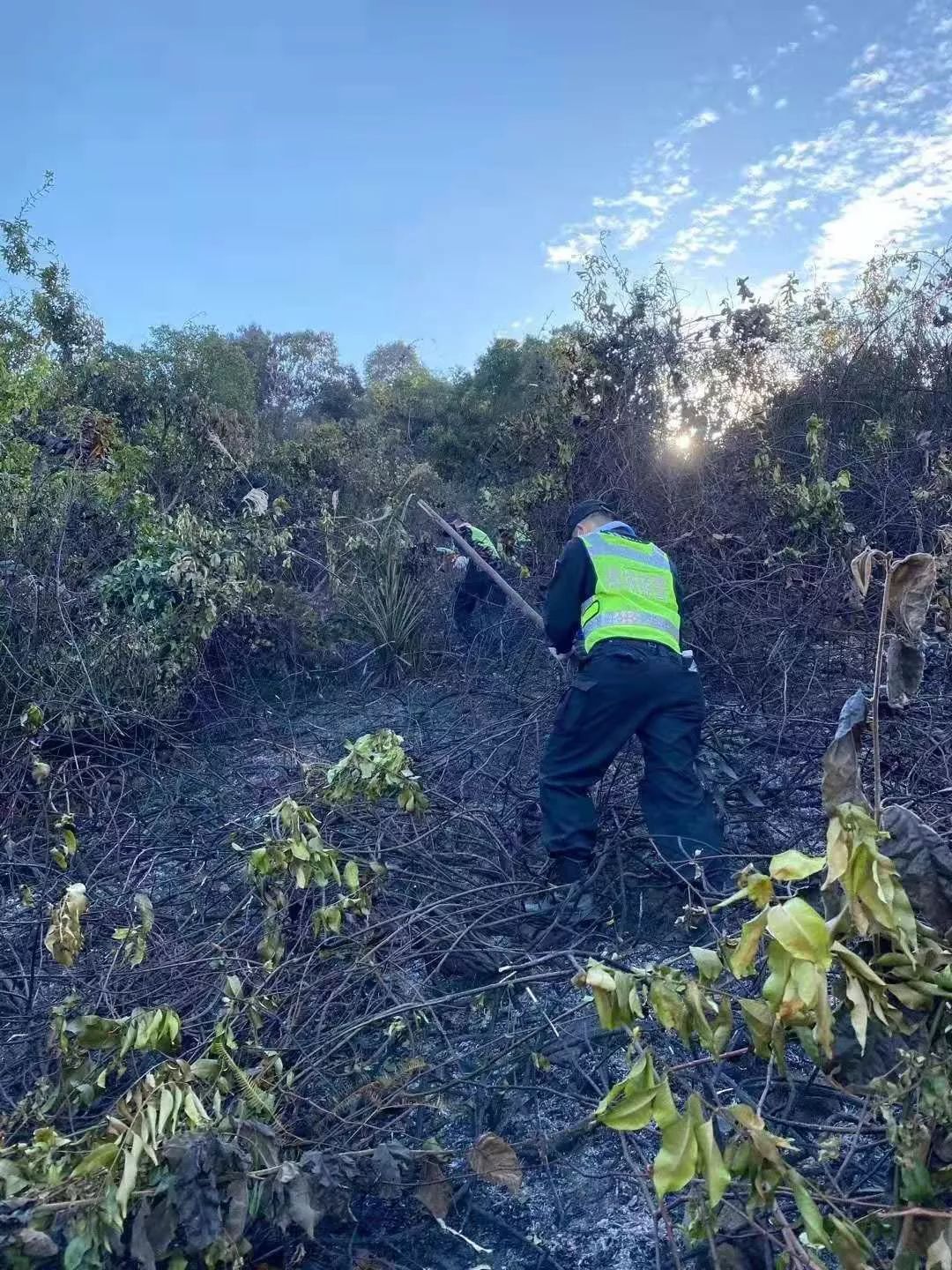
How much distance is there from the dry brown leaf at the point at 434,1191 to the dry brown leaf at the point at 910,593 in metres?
1.63

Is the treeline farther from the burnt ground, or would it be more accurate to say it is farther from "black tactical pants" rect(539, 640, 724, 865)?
"black tactical pants" rect(539, 640, 724, 865)

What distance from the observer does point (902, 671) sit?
1.75m

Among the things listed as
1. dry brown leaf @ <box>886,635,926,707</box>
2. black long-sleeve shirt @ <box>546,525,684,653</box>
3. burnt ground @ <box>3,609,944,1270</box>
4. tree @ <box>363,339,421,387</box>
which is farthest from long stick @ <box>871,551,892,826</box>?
tree @ <box>363,339,421,387</box>

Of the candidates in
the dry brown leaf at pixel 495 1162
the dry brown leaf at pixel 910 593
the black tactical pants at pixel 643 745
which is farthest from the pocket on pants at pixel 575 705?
the dry brown leaf at pixel 910 593

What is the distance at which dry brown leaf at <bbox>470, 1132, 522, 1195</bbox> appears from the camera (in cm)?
209

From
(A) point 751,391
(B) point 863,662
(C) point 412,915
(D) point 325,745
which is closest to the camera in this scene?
(C) point 412,915

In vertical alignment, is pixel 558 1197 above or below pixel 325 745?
below

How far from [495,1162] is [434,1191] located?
0.52ft

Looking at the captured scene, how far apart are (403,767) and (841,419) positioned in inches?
214

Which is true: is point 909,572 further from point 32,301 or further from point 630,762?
point 32,301

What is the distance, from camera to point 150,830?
4312 mm

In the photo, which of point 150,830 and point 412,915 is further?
point 150,830

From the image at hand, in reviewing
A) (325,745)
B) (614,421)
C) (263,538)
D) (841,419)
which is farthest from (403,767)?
(841,419)

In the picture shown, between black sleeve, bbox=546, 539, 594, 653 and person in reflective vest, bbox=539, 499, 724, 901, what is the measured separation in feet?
0.31
